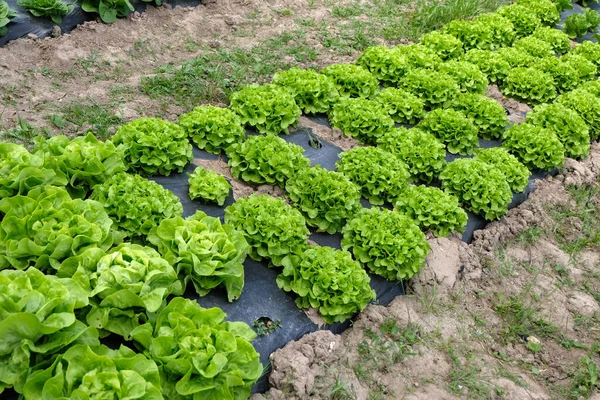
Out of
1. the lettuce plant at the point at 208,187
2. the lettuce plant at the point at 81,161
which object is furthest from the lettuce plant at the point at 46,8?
the lettuce plant at the point at 208,187

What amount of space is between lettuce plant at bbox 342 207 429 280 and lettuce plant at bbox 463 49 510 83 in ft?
15.5

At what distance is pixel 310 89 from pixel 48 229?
4.12 m

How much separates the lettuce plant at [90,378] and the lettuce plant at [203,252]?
1.06 m

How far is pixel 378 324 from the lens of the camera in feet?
17.3

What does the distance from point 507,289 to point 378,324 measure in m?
1.83

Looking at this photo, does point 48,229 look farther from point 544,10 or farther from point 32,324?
point 544,10

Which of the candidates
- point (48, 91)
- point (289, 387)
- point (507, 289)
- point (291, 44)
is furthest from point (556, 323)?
Answer: point (48, 91)

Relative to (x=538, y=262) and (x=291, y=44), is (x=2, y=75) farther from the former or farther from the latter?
(x=538, y=262)

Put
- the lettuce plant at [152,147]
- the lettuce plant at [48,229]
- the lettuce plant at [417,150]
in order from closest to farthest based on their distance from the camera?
the lettuce plant at [48,229]
the lettuce plant at [152,147]
the lettuce plant at [417,150]

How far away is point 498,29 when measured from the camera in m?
10.7

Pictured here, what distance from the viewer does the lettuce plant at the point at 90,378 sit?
3.34 metres

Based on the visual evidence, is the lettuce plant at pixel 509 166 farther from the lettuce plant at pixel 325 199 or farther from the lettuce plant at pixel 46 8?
the lettuce plant at pixel 46 8

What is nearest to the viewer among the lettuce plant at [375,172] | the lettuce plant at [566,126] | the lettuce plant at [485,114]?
the lettuce plant at [375,172]

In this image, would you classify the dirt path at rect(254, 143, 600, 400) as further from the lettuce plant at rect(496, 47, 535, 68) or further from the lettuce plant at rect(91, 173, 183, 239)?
the lettuce plant at rect(496, 47, 535, 68)
